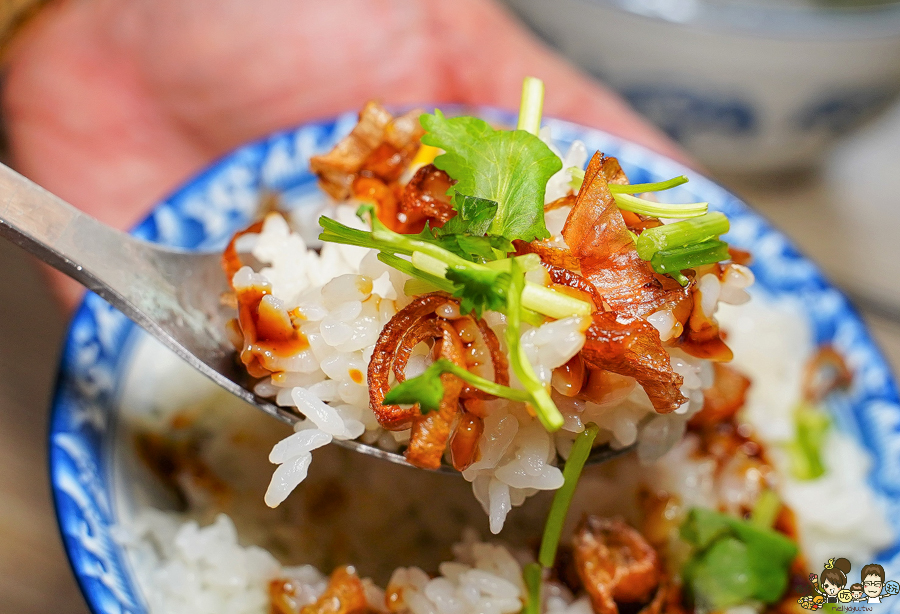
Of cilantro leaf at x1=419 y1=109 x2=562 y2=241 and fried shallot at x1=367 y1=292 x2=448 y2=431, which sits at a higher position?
cilantro leaf at x1=419 y1=109 x2=562 y2=241

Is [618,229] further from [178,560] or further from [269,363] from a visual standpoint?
[178,560]

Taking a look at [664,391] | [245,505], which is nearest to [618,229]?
[664,391]

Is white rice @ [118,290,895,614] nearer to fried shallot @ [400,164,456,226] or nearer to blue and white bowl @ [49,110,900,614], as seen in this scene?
blue and white bowl @ [49,110,900,614]

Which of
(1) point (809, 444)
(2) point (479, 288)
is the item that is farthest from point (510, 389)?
(1) point (809, 444)

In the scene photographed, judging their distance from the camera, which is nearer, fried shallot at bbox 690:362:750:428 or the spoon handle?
the spoon handle

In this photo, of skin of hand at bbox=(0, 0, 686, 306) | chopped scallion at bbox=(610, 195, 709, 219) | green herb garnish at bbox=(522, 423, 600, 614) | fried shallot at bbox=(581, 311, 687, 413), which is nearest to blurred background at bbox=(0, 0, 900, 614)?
skin of hand at bbox=(0, 0, 686, 306)

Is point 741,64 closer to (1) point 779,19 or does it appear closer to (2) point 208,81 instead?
(1) point 779,19

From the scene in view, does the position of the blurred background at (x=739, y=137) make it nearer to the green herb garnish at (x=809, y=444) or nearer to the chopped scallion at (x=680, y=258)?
the green herb garnish at (x=809, y=444)

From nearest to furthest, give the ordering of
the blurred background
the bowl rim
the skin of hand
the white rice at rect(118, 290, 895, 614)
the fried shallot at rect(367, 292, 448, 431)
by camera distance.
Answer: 1. the fried shallot at rect(367, 292, 448, 431)
2. the white rice at rect(118, 290, 895, 614)
3. the blurred background
4. the bowl rim
5. the skin of hand
